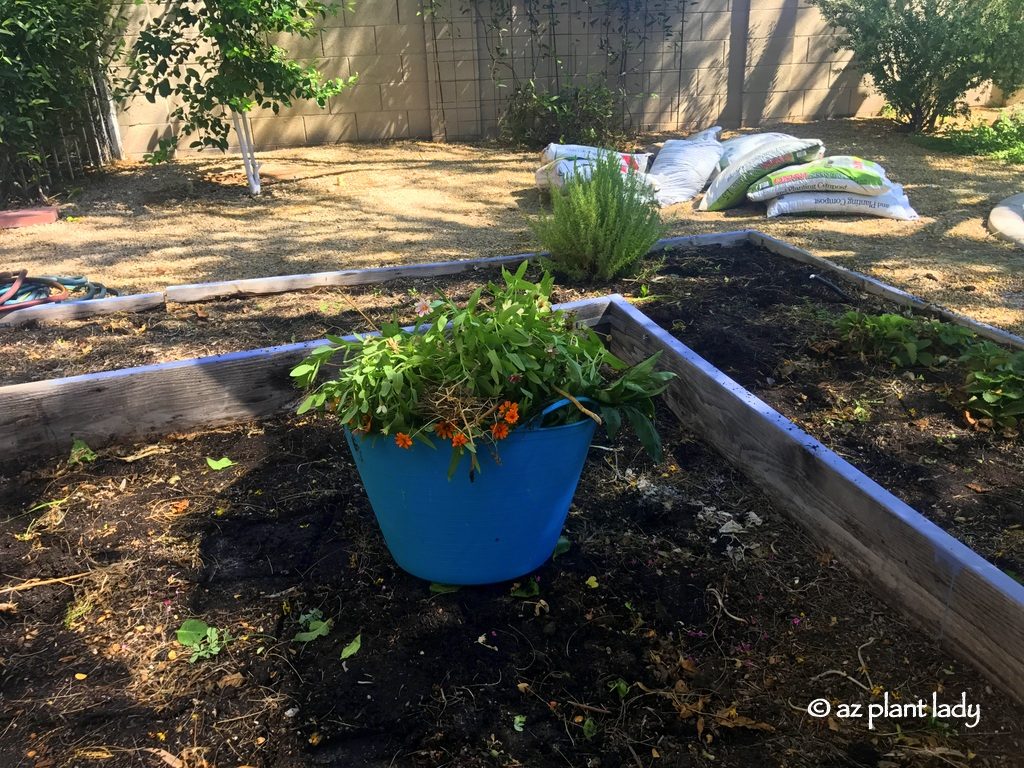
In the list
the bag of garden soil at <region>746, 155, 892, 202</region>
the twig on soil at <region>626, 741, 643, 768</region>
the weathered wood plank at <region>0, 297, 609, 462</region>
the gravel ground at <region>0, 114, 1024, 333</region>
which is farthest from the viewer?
the bag of garden soil at <region>746, 155, 892, 202</region>

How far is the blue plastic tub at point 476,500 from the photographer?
5.33 ft

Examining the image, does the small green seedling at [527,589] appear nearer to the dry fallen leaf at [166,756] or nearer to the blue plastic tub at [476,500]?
the blue plastic tub at [476,500]

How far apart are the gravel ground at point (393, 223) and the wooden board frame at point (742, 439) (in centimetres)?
177

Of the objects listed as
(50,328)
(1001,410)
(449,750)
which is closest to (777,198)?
(1001,410)

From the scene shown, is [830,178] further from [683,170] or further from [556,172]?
[556,172]

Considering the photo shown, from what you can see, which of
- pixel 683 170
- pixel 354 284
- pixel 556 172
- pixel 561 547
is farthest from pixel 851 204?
pixel 561 547

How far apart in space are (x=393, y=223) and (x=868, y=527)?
4.29 meters

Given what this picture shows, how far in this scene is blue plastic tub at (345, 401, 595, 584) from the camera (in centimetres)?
162

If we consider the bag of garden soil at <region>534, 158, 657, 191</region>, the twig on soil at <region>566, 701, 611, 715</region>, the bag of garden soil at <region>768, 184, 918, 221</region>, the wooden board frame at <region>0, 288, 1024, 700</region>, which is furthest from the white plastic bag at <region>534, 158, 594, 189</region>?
the twig on soil at <region>566, 701, 611, 715</region>

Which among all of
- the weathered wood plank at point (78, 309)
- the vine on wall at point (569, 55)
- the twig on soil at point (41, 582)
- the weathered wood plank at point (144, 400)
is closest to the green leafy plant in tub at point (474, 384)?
the twig on soil at point (41, 582)

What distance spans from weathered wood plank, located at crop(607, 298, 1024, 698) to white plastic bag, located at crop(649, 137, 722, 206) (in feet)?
12.2

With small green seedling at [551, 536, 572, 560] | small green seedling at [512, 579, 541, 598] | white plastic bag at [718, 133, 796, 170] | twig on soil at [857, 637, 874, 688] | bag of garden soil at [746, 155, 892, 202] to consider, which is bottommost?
twig on soil at [857, 637, 874, 688]

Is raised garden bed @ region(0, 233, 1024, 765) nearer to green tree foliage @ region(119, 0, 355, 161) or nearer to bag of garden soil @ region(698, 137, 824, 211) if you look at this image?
bag of garden soil @ region(698, 137, 824, 211)

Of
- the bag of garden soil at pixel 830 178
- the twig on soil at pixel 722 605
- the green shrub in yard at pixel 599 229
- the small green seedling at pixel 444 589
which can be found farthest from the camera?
the bag of garden soil at pixel 830 178
